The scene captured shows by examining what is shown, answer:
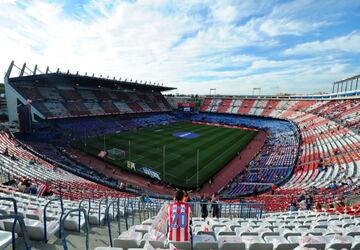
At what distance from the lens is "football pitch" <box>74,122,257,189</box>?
28380 mm

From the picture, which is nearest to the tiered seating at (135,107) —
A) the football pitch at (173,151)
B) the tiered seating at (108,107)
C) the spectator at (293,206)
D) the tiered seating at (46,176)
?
the tiered seating at (108,107)

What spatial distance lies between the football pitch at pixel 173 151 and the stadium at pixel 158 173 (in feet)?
0.59

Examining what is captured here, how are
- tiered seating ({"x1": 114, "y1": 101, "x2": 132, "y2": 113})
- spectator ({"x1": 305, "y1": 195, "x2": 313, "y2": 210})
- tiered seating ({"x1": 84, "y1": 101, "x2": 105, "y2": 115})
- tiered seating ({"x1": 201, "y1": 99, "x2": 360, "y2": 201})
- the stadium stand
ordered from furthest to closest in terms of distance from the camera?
tiered seating ({"x1": 114, "y1": 101, "x2": 132, "y2": 113}) → tiered seating ({"x1": 84, "y1": 101, "x2": 105, "y2": 115}) → tiered seating ({"x1": 201, "y1": 99, "x2": 360, "y2": 201}) → spectator ({"x1": 305, "y1": 195, "x2": 313, "y2": 210}) → the stadium stand

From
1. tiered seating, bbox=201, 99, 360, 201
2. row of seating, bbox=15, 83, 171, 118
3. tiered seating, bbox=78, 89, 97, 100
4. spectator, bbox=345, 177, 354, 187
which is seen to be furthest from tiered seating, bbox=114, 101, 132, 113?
spectator, bbox=345, 177, 354, 187

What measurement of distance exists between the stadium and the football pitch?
0.59 feet

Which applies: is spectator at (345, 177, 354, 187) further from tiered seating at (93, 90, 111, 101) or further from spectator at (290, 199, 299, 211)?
tiered seating at (93, 90, 111, 101)

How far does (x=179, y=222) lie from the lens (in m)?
4.36

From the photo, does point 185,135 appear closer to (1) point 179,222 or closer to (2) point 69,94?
(2) point 69,94

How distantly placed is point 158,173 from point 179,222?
79.2 ft

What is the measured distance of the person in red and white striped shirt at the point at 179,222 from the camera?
432 cm

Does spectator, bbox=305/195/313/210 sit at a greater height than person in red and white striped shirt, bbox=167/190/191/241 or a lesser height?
lesser

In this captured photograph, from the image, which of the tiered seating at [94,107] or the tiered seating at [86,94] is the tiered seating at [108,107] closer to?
the tiered seating at [94,107]

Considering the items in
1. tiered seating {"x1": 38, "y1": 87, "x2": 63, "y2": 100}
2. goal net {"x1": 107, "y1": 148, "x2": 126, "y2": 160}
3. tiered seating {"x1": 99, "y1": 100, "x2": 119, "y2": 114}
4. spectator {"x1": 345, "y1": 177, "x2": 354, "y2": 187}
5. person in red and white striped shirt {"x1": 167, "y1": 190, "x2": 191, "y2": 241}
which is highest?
tiered seating {"x1": 38, "y1": 87, "x2": 63, "y2": 100}

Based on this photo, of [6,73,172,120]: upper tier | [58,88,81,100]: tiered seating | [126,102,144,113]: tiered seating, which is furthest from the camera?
[126,102,144,113]: tiered seating
